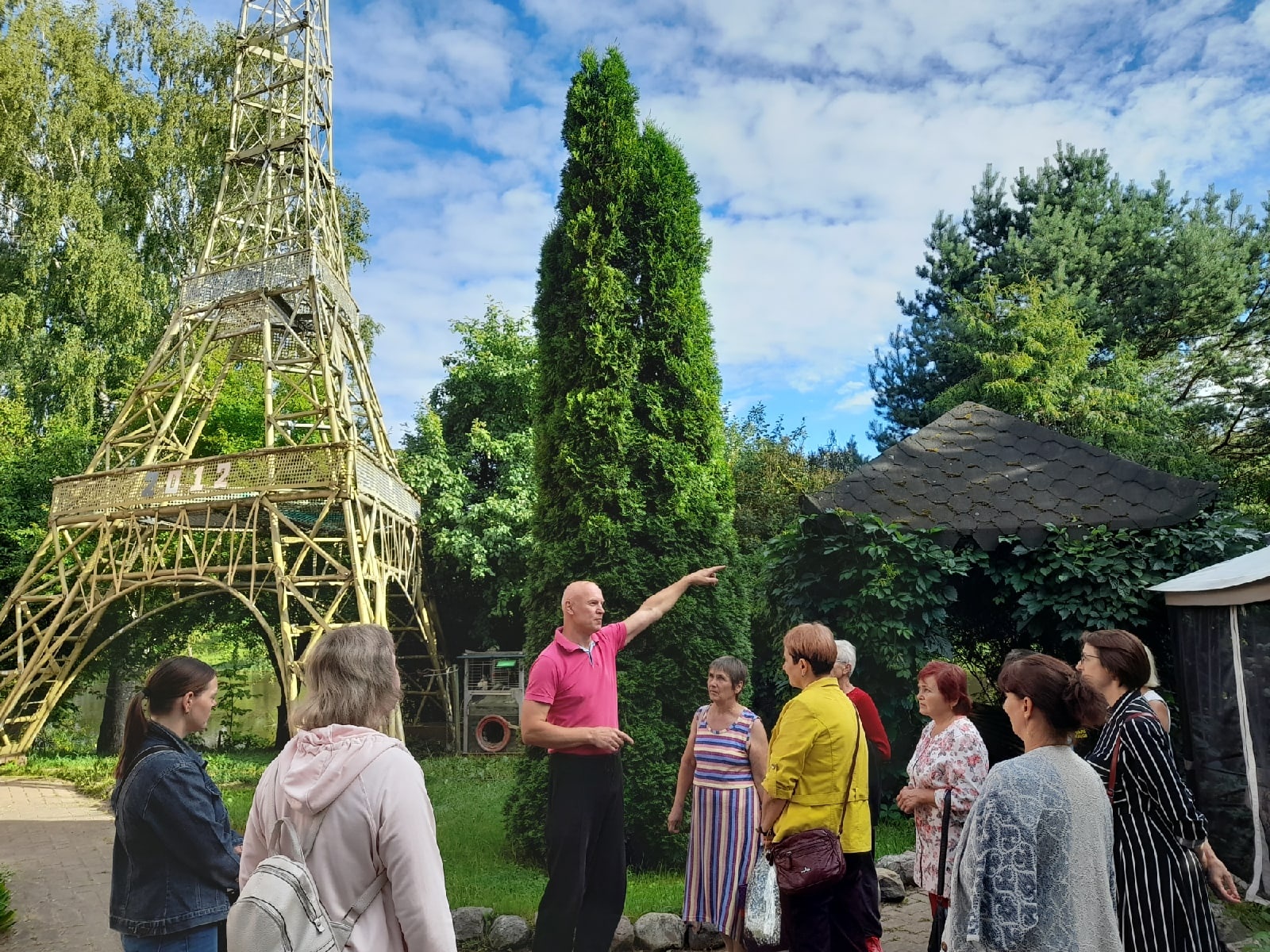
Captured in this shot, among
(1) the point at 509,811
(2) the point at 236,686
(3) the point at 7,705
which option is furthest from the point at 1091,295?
(3) the point at 7,705

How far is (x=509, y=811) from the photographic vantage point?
7.30m

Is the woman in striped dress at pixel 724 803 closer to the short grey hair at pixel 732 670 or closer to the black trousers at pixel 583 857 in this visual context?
the short grey hair at pixel 732 670

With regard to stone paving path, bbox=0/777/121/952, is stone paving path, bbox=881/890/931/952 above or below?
above

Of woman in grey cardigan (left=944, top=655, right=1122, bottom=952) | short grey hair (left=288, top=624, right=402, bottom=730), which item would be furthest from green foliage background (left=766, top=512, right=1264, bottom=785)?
short grey hair (left=288, top=624, right=402, bottom=730)

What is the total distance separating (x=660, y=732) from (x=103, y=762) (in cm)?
1253

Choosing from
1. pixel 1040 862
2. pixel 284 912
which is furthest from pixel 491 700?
pixel 284 912

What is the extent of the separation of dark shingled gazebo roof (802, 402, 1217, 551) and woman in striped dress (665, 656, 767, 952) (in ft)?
11.0

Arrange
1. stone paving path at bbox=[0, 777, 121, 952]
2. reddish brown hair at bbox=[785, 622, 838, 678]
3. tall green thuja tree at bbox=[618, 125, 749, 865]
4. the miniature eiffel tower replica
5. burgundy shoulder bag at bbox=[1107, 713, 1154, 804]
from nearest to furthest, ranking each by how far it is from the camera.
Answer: burgundy shoulder bag at bbox=[1107, 713, 1154, 804] < reddish brown hair at bbox=[785, 622, 838, 678] < stone paving path at bbox=[0, 777, 121, 952] < tall green thuja tree at bbox=[618, 125, 749, 865] < the miniature eiffel tower replica

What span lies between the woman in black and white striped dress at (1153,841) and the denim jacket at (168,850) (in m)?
2.97

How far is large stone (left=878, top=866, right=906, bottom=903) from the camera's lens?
17.9ft

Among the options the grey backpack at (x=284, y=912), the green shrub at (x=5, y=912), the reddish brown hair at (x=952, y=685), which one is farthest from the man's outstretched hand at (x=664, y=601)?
the green shrub at (x=5, y=912)

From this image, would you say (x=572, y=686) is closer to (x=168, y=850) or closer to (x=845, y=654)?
(x=845, y=654)

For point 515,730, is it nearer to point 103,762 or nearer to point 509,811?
point 103,762

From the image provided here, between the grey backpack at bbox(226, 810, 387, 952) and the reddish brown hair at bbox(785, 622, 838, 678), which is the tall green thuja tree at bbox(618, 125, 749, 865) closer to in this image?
the reddish brown hair at bbox(785, 622, 838, 678)
